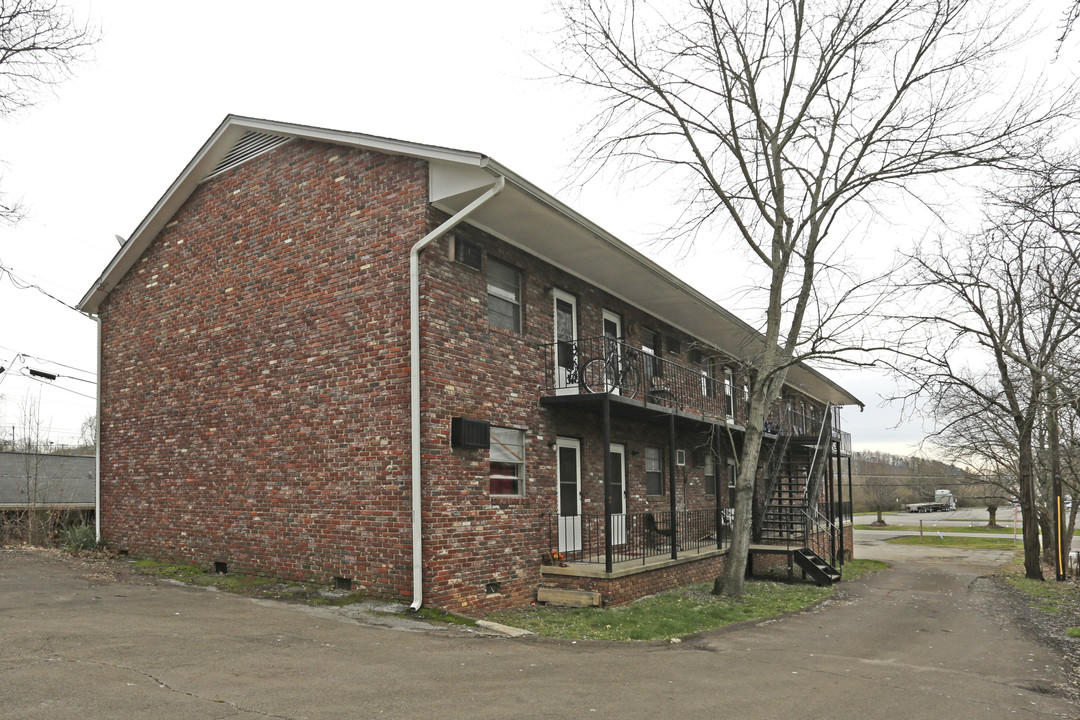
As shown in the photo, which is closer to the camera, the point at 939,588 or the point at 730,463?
the point at 939,588

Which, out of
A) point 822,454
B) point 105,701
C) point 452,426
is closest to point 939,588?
point 822,454

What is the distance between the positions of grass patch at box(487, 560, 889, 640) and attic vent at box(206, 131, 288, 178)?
8109 millimetres

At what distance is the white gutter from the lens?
9461 millimetres

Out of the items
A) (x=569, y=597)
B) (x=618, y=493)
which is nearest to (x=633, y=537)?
(x=618, y=493)

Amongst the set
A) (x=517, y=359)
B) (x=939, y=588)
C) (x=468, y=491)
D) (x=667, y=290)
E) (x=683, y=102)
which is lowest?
(x=939, y=588)

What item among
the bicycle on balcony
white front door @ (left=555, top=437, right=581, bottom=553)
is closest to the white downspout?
white front door @ (left=555, top=437, right=581, bottom=553)

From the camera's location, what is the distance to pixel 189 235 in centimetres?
1341

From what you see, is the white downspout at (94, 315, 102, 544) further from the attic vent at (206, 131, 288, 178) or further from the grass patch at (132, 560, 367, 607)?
the attic vent at (206, 131, 288, 178)

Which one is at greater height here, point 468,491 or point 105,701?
Result: point 468,491

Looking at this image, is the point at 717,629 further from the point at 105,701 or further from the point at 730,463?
the point at 730,463

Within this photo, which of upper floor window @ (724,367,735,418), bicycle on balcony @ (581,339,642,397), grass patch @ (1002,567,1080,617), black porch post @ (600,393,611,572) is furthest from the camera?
upper floor window @ (724,367,735,418)

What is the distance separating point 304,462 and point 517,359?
348cm

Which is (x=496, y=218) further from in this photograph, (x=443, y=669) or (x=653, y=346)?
(x=653, y=346)

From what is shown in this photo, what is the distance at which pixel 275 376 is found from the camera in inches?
458
